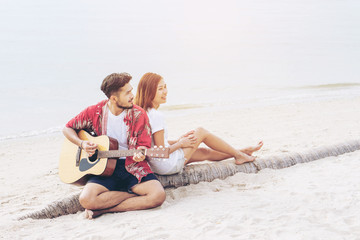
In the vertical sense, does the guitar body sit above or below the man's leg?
above

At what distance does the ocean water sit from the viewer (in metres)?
13.1

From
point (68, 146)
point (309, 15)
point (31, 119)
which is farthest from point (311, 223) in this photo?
point (309, 15)

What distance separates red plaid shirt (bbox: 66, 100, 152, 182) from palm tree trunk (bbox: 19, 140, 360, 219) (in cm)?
50

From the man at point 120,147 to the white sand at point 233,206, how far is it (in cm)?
14

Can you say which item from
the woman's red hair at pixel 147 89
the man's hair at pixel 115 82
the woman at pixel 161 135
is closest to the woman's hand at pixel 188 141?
the woman at pixel 161 135

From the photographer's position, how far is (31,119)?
11.1 metres

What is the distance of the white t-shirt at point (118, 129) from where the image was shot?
4.21m

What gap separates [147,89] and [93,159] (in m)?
0.92

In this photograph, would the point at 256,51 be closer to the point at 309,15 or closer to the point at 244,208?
the point at 244,208

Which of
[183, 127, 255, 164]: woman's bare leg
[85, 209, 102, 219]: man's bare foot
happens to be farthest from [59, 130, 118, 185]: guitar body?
[183, 127, 255, 164]: woman's bare leg

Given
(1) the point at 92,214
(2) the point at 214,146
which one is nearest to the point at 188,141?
(2) the point at 214,146

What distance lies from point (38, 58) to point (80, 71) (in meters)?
3.94

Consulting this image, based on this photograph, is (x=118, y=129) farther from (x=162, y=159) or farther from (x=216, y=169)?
(x=216, y=169)

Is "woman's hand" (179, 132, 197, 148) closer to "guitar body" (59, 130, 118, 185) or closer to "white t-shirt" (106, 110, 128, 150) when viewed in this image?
"white t-shirt" (106, 110, 128, 150)
